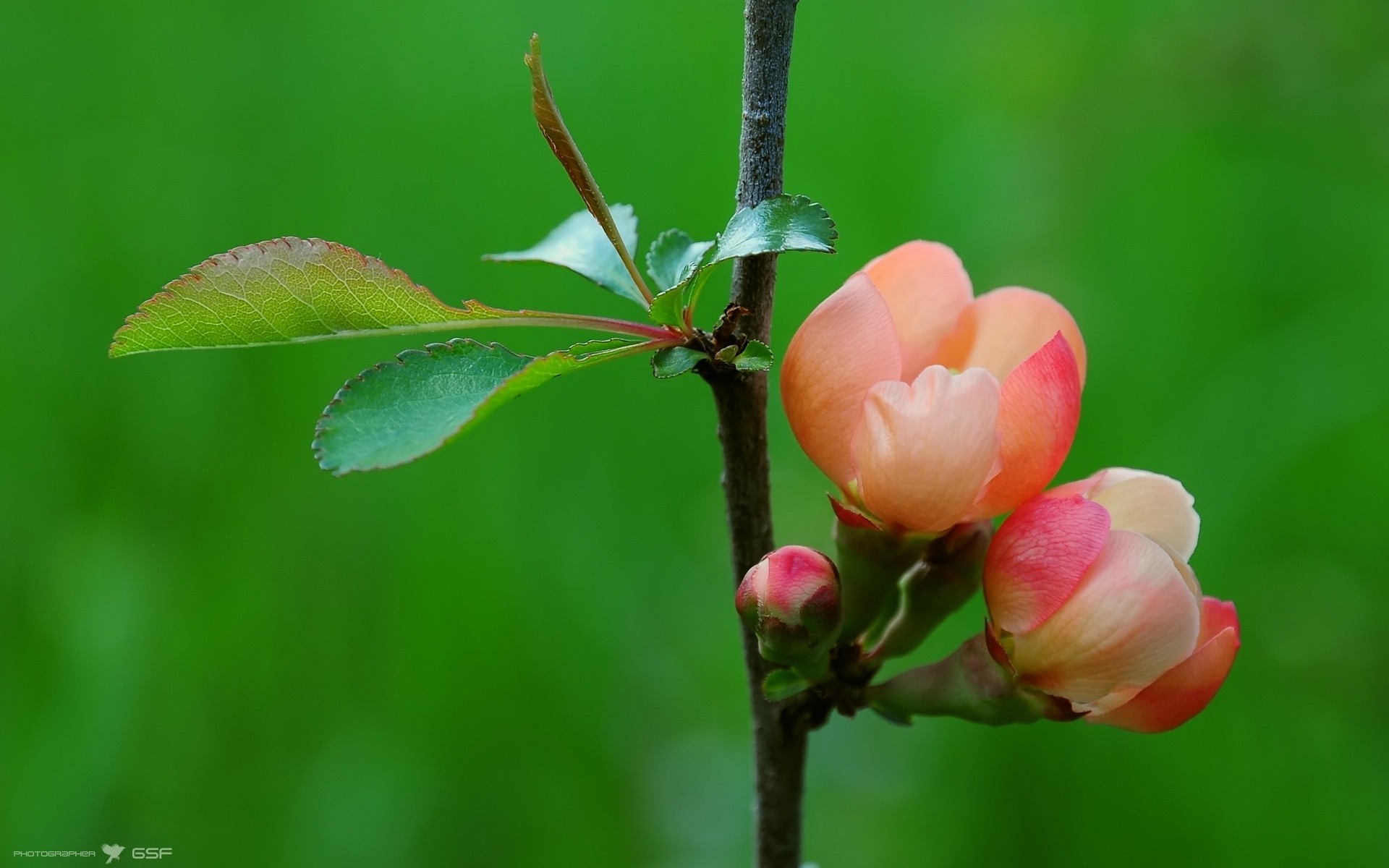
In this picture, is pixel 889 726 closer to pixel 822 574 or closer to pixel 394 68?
pixel 822 574

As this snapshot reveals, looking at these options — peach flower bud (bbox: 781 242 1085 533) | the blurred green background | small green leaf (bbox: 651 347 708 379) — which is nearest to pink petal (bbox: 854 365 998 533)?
peach flower bud (bbox: 781 242 1085 533)

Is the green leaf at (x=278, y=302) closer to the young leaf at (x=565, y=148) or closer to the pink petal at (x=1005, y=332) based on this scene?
the young leaf at (x=565, y=148)

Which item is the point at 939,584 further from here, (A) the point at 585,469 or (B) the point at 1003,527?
(A) the point at 585,469

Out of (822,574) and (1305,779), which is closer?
(822,574)

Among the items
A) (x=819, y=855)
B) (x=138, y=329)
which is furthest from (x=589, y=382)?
(x=138, y=329)

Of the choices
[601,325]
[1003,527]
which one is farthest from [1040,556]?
[601,325]

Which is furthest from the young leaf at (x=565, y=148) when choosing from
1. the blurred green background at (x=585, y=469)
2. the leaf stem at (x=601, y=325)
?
the blurred green background at (x=585, y=469)

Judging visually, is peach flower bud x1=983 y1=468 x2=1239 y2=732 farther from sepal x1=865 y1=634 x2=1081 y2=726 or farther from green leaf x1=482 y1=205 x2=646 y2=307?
green leaf x1=482 y1=205 x2=646 y2=307
